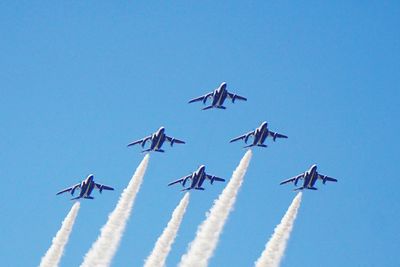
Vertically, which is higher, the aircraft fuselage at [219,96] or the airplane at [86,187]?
the aircraft fuselage at [219,96]

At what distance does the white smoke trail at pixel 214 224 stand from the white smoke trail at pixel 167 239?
4.27 metres

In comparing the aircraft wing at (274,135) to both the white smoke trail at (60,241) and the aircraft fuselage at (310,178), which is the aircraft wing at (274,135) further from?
the white smoke trail at (60,241)

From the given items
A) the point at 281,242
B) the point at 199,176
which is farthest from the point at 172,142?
the point at 281,242

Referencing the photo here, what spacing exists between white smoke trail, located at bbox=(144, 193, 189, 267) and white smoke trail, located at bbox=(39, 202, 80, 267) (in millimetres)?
14327

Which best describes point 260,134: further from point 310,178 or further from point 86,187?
point 86,187

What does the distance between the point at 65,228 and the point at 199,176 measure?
21772mm

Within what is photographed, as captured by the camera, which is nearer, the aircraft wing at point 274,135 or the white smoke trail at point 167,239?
the white smoke trail at point 167,239

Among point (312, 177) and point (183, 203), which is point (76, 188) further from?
→ point (312, 177)

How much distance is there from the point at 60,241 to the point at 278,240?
107 feet

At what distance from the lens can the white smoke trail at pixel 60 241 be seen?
12169 cm

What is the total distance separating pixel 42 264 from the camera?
4761 inches

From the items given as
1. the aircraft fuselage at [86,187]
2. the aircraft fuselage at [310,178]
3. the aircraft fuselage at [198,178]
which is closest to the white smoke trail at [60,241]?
the aircraft fuselage at [86,187]

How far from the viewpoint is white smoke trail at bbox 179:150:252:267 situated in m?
114

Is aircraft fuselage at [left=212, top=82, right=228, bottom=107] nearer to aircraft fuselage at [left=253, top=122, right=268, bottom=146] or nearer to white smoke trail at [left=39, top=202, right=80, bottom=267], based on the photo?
aircraft fuselage at [left=253, top=122, right=268, bottom=146]
